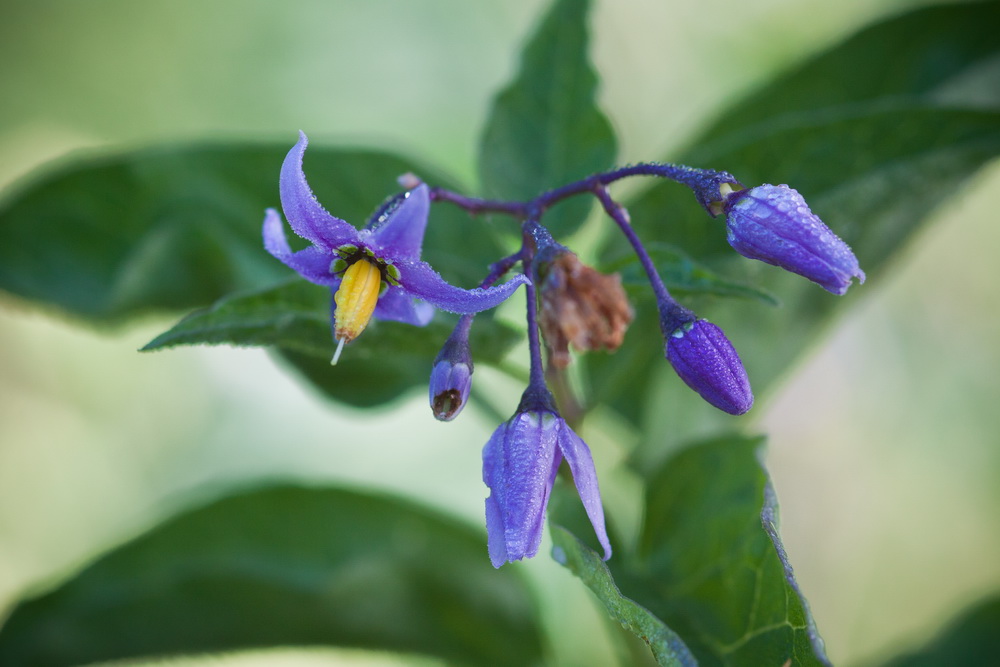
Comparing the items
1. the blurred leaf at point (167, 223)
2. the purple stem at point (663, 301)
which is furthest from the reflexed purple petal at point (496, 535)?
the blurred leaf at point (167, 223)

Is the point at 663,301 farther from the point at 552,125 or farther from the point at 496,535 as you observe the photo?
the point at 552,125

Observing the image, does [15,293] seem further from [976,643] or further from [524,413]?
[976,643]

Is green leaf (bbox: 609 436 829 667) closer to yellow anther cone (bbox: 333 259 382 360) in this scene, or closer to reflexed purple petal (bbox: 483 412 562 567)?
reflexed purple petal (bbox: 483 412 562 567)

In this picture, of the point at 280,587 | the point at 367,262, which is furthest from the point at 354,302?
the point at 280,587

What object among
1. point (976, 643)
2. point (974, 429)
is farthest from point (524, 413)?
point (974, 429)

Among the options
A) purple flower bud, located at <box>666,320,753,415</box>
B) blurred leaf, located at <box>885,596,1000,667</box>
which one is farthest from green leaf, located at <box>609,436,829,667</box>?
blurred leaf, located at <box>885,596,1000,667</box>

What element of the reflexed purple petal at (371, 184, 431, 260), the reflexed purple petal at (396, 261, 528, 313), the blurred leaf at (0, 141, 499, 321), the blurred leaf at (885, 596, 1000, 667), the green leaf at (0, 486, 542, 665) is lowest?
the green leaf at (0, 486, 542, 665)

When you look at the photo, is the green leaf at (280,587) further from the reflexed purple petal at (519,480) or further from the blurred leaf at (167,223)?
the reflexed purple petal at (519,480)
